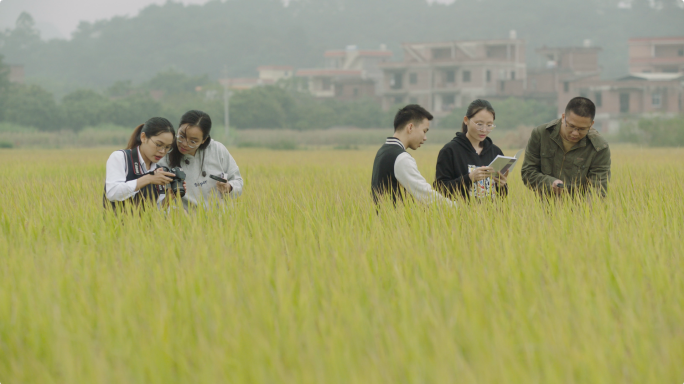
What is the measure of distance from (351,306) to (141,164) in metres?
1.89

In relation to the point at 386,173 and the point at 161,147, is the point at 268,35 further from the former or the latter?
the point at 161,147

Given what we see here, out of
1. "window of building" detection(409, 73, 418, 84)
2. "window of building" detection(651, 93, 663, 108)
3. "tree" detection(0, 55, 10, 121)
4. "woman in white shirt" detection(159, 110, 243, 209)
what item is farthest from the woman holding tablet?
"window of building" detection(409, 73, 418, 84)

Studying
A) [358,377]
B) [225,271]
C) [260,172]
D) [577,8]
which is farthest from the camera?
[577,8]

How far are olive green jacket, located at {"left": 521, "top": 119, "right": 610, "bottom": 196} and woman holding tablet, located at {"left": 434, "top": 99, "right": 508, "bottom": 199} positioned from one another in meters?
0.30

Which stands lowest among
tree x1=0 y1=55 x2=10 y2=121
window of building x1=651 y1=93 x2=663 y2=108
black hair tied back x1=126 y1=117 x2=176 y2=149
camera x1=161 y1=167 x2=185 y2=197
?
→ camera x1=161 y1=167 x2=185 y2=197

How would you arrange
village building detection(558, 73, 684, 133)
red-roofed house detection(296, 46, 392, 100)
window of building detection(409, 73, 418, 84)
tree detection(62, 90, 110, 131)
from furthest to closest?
red-roofed house detection(296, 46, 392, 100) < window of building detection(409, 73, 418, 84) < village building detection(558, 73, 684, 133) < tree detection(62, 90, 110, 131)

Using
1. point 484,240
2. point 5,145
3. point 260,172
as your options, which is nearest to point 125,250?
point 484,240

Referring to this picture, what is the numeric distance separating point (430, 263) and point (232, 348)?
1.03 meters

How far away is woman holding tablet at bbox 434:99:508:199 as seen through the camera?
3.90 metres

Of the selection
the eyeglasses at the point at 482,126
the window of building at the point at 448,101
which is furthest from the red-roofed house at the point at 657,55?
the eyeglasses at the point at 482,126

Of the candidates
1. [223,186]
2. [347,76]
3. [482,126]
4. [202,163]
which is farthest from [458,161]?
[347,76]

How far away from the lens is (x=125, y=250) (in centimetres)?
306

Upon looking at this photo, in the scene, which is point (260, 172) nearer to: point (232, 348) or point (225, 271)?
point (225, 271)

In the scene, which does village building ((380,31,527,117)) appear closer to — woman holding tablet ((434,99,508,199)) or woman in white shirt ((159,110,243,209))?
woman holding tablet ((434,99,508,199))
